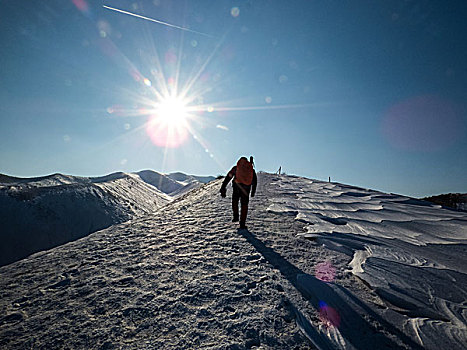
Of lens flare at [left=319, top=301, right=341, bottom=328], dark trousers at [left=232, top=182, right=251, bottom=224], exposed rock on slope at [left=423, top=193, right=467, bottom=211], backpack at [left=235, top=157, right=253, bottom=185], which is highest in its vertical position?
exposed rock on slope at [left=423, top=193, right=467, bottom=211]

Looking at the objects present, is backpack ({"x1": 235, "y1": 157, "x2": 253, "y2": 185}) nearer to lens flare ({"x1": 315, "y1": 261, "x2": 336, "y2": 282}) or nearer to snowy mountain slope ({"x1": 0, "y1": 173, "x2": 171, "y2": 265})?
lens flare ({"x1": 315, "y1": 261, "x2": 336, "y2": 282})

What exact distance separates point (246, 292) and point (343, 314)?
1.09 m

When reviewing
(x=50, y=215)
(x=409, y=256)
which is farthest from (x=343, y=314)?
(x=50, y=215)

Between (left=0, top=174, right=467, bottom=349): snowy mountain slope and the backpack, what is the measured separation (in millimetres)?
1292

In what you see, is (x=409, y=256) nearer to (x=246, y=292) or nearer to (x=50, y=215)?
(x=246, y=292)

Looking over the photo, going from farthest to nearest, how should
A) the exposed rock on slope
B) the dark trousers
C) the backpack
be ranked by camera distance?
the exposed rock on slope → the backpack → the dark trousers

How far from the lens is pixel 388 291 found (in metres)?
2.41

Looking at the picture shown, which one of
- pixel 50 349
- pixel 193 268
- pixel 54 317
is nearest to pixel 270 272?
pixel 193 268

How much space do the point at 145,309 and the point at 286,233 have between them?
312 cm

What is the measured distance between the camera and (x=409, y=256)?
10.8ft

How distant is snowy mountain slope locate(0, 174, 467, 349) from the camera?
1922 millimetres

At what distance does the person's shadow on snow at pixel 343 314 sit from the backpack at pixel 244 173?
8.09ft

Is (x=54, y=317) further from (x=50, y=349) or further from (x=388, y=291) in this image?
(x=388, y=291)

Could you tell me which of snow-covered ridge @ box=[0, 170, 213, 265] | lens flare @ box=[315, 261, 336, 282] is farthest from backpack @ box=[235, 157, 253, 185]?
snow-covered ridge @ box=[0, 170, 213, 265]
